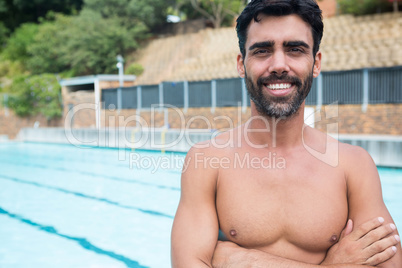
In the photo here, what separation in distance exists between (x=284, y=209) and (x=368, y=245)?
1.21 ft

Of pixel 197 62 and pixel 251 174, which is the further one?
pixel 197 62

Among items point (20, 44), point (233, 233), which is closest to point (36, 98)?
point (20, 44)

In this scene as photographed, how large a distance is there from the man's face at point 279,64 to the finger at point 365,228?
1.81ft

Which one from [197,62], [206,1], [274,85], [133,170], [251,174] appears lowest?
[133,170]

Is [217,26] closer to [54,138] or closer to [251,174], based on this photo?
[54,138]

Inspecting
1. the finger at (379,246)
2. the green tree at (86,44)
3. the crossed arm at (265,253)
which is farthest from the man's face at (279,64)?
the green tree at (86,44)

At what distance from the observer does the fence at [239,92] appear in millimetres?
12281

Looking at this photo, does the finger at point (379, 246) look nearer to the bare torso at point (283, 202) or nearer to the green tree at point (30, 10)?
the bare torso at point (283, 202)

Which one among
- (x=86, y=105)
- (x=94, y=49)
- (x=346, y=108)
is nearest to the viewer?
(x=346, y=108)

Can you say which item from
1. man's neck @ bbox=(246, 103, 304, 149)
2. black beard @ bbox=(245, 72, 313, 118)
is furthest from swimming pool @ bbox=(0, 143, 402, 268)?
black beard @ bbox=(245, 72, 313, 118)

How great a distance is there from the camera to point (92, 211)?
6824 mm

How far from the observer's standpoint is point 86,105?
76.5ft

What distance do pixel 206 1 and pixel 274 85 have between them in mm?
30120

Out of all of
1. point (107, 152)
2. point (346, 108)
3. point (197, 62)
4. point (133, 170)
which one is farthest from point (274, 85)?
point (197, 62)
